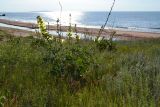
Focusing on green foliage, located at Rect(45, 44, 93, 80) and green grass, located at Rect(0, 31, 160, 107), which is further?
green foliage, located at Rect(45, 44, 93, 80)

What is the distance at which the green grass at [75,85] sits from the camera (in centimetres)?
401

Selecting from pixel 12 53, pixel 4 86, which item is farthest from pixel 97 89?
pixel 12 53

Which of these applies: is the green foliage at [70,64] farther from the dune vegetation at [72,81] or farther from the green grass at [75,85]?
the green grass at [75,85]

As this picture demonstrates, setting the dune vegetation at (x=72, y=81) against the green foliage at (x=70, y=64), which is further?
the green foliage at (x=70, y=64)

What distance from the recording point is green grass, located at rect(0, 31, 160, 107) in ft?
13.1

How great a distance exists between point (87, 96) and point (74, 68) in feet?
4.16

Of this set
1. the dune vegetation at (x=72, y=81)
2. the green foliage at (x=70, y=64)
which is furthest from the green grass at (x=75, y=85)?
the green foliage at (x=70, y=64)

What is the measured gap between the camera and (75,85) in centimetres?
510

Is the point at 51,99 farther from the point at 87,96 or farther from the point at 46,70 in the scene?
the point at 46,70

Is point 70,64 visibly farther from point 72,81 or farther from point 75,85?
point 75,85

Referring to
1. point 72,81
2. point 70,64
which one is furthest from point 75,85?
point 70,64

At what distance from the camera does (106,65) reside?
6324 mm

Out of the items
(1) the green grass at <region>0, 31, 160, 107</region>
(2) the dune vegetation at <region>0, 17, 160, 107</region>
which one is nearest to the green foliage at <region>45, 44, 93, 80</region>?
(2) the dune vegetation at <region>0, 17, 160, 107</region>

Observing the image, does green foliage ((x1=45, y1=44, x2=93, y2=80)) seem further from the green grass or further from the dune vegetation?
the green grass
